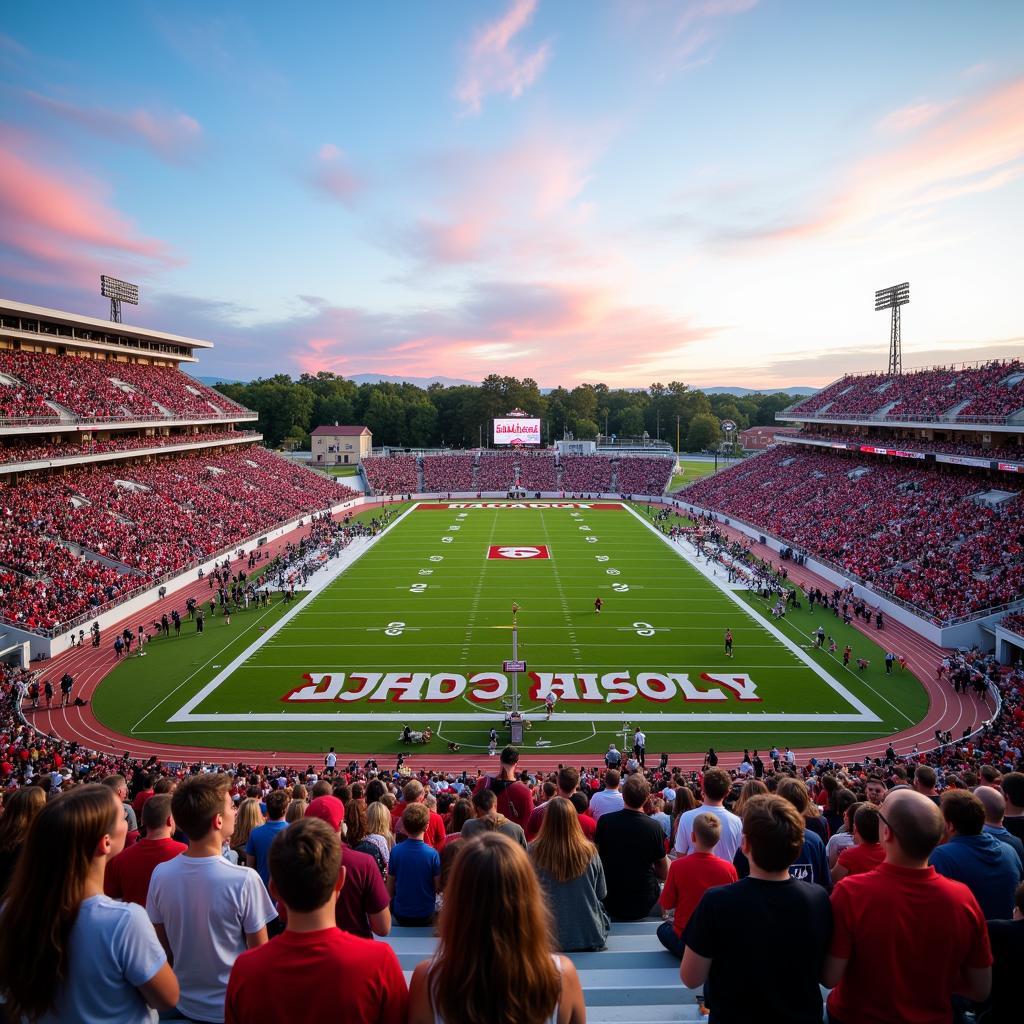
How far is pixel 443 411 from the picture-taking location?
122 metres

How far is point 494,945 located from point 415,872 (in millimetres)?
3574

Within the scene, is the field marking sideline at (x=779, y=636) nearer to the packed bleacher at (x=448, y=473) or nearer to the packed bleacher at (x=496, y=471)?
the packed bleacher at (x=496, y=471)

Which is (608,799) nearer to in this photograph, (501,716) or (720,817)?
(720,817)

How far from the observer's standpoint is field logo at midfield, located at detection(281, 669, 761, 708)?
24.0 meters

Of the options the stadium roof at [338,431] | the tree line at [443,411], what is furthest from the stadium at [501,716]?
the tree line at [443,411]

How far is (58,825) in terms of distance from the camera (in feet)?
9.78

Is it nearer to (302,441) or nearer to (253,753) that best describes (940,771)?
(253,753)

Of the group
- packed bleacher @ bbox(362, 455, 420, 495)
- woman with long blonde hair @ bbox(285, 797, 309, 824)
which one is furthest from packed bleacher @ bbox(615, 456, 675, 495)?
woman with long blonde hair @ bbox(285, 797, 309, 824)

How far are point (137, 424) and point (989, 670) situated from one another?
155ft

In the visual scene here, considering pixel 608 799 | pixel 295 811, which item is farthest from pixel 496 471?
pixel 295 811

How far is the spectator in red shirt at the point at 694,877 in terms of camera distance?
4.78 meters

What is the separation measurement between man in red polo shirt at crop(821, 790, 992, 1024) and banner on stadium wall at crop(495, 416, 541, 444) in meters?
85.2

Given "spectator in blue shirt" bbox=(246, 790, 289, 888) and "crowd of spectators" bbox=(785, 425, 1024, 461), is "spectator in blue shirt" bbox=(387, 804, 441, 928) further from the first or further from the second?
"crowd of spectators" bbox=(785, 425, 1024, 461)

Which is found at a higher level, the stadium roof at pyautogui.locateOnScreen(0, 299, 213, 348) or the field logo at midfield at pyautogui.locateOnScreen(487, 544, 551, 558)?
the stadium roof at pyautogui.locateOnScreen(0, 299, 213, 348)
